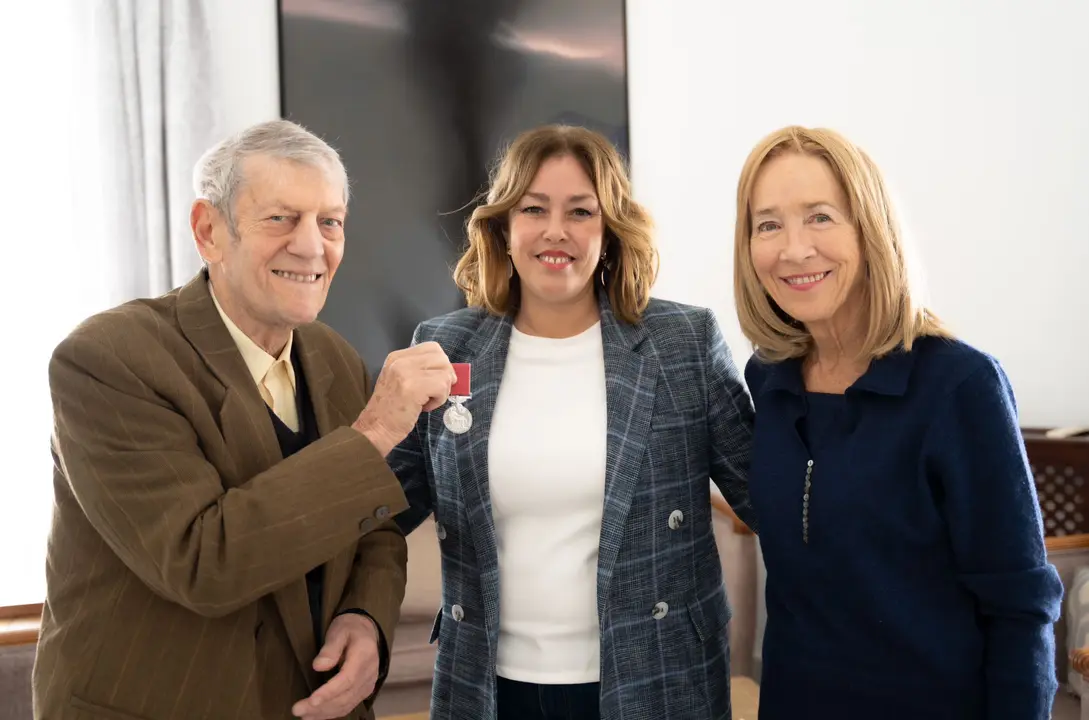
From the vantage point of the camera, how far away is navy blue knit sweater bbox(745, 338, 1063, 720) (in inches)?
50.9

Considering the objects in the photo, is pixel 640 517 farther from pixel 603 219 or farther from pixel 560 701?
pixel 603 219

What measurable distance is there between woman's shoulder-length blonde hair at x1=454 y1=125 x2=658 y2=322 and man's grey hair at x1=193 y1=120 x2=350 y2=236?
51 centimetres

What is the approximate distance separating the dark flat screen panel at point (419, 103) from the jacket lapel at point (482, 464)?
157 cm

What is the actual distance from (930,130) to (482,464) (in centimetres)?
286

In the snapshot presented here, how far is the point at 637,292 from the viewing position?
1.86m

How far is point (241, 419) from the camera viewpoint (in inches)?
53.2

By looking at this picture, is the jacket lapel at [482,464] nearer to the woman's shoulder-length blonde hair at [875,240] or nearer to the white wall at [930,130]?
the woman's shoulder-length blonde hair at [875,240]

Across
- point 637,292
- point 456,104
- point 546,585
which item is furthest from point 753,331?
point 456,104

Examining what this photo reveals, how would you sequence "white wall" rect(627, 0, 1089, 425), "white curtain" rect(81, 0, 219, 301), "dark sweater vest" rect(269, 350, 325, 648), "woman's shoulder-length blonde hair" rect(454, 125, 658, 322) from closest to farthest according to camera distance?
"dark sweater vest" rect(269, 350, 325, 648)
"woman's shoulder-length blonde hair" rect(454, 125, 658, 322)
"white curtain" rect(81, 0, 219, 301)
"white wall" rect(627, 0, 1089, 425)

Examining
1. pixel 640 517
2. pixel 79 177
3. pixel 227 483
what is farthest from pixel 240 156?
pixel 79 177

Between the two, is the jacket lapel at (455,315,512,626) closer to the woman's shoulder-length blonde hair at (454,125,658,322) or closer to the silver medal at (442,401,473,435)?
the silver medal at (442,401,473,435)

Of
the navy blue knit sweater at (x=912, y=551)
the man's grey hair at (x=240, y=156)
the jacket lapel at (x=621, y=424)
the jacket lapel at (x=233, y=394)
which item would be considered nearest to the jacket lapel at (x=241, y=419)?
the jacket lapel at (x=233, y=394)

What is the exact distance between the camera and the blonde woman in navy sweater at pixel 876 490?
130 cm

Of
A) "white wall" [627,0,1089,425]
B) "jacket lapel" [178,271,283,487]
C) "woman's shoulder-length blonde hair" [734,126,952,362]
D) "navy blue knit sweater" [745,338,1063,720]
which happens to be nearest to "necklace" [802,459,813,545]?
"navy blue knit sweater" [745,338,1063,720]
